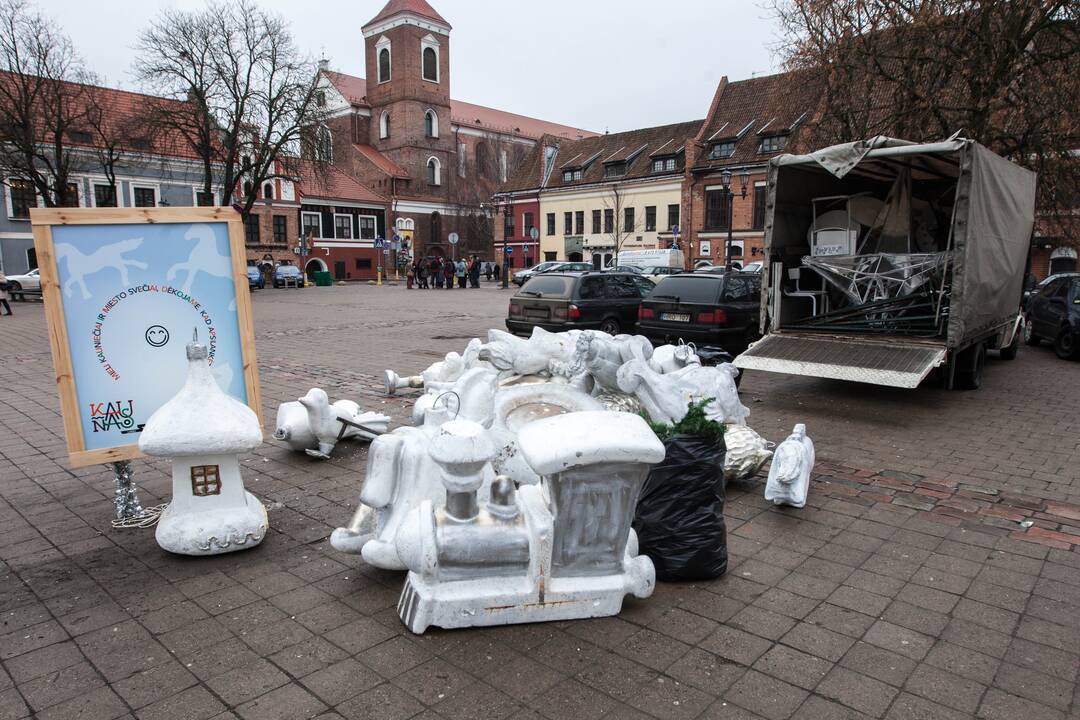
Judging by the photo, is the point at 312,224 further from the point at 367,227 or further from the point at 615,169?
the point at 615,169

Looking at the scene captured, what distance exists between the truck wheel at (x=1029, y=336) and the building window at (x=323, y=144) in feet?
92.7

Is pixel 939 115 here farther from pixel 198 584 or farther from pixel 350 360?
pixel 198 584

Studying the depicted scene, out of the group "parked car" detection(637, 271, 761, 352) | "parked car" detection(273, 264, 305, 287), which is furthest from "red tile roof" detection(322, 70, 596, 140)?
"parked car" detection(637, 271, 761, 352)

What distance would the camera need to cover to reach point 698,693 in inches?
113

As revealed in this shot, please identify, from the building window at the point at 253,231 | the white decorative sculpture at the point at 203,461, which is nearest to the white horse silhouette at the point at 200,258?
the white decorative sculpture at the point at 203,461

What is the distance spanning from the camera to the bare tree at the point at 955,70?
42.8 feet

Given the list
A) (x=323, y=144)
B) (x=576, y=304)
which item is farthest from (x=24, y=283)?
(x=576, y=304)

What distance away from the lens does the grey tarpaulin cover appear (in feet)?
26.8

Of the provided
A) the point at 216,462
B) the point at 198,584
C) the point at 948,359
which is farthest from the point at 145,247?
the point at 948,359

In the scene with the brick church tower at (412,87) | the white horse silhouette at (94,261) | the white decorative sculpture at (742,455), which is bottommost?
the white decorative sculpture at (742,455)

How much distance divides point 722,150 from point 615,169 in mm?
8836

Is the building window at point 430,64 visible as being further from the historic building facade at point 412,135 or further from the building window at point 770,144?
the building window at point 770,144

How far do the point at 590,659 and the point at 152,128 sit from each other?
3318 cm

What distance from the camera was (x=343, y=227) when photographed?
55562 millimetres
